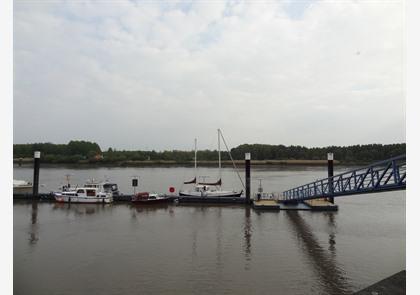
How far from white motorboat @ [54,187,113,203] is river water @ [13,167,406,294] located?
4153 mm

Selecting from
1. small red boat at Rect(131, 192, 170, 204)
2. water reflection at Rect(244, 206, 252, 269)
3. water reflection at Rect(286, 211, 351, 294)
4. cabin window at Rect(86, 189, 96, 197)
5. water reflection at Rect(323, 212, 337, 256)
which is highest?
cabin window at Rect(86, 189, 96, 197)

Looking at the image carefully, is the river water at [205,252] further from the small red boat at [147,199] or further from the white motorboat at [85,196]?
the white motorboat at [85,196]

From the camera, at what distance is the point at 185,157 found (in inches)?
4660

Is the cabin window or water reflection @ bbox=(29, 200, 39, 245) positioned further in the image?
the cabin window

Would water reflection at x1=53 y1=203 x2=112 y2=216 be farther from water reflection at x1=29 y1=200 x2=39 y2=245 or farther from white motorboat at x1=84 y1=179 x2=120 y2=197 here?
white motorboat at x1=84 y1=179 x2=120 y2=197

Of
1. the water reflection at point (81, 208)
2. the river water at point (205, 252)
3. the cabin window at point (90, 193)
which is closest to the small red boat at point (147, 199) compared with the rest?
the water reflection at point (81, 208)

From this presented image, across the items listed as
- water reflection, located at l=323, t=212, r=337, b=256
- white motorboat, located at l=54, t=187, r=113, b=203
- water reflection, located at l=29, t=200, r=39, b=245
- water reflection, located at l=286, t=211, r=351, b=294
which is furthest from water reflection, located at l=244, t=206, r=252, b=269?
white motorboat, located at l=54, t=187, r=113, b=203

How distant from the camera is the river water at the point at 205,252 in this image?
1067 centimetres

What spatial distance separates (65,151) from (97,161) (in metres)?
19.3

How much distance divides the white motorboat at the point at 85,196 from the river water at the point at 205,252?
13.6 feet

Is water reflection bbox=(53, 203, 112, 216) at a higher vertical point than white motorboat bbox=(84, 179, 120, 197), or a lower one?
lower

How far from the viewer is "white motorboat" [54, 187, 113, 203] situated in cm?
2842

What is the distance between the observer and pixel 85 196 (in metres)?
28.8

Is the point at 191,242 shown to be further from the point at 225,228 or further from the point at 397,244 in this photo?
the point at 397,244
